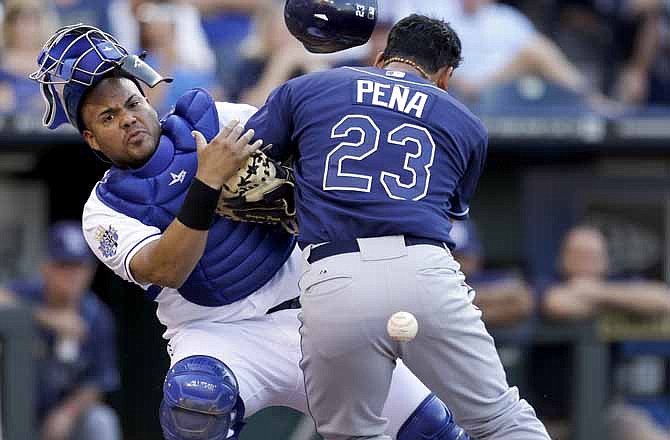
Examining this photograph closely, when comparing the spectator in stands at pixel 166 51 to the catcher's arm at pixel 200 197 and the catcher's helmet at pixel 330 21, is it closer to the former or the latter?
the catcher's helmet at pixel 330 21

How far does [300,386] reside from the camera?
4.76 meters

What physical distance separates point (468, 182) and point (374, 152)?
1.39ft

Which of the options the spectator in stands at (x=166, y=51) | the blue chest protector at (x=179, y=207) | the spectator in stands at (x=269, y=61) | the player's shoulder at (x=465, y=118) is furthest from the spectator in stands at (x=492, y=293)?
the player's shoulder at (x=465, y=118)

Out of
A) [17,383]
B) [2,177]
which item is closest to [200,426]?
[17,383]

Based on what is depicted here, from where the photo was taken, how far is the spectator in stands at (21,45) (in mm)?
7785

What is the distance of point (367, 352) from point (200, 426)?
73cm

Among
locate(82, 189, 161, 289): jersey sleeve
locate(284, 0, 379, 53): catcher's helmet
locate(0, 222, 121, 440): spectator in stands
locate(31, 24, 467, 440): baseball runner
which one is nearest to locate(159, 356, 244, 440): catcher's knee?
locate(31, 24, 467, 440): baseball runner

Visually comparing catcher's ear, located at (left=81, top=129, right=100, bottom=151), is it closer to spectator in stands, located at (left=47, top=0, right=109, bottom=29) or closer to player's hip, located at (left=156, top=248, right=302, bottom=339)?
player's hip, located at (left=156, top=248, right=302, bottom=339)

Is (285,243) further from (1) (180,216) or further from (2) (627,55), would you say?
(2) (627,55)

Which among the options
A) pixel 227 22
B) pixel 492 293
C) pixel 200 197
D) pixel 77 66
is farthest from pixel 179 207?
pixel 227 22

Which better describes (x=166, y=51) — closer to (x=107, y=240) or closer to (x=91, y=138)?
(x=91, y=138)

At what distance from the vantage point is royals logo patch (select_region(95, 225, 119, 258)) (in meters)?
4.43


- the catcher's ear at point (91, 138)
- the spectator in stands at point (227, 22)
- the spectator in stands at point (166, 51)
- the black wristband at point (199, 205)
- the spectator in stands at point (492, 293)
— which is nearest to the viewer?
the black wristband at point (199, 205)

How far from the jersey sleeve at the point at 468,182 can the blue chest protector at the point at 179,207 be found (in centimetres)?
68
